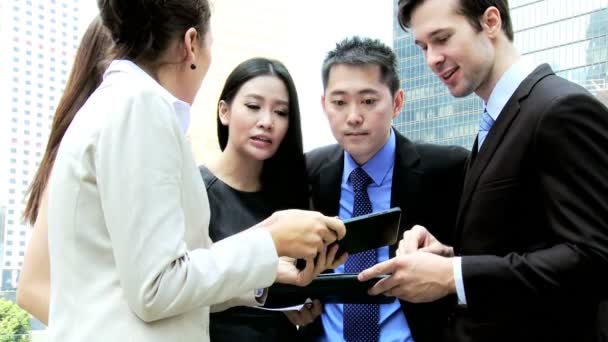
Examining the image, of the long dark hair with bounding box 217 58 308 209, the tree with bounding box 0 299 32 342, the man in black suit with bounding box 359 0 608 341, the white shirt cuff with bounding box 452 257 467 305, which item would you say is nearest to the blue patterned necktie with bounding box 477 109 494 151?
the man in black suit with bounding box 359 0 608 341

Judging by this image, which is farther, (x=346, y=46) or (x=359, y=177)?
(x=346, y=46)

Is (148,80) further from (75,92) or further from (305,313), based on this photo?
(305,313)

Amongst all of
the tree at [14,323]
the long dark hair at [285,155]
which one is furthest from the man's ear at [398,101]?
the tree at [14,323]

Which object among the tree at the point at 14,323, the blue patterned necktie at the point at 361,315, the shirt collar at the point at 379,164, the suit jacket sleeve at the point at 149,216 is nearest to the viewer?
the suit jacket sleeve at the point at 149,216

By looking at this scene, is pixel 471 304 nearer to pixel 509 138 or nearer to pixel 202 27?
pixel 509 138

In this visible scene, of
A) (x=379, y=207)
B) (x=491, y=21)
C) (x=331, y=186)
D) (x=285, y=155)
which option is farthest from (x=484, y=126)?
(x=285, y=155)

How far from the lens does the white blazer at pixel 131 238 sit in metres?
0.87

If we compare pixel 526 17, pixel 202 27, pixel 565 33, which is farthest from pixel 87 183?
pixel 565 33

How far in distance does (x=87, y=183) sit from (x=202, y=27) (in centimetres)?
36

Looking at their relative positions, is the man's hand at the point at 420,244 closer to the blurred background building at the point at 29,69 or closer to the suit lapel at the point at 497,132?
the suit lapel at the point at 497,132

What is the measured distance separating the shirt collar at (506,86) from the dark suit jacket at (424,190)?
0.30m

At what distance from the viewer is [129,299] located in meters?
0.88

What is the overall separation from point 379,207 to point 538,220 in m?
0.50

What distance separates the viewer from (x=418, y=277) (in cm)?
136
